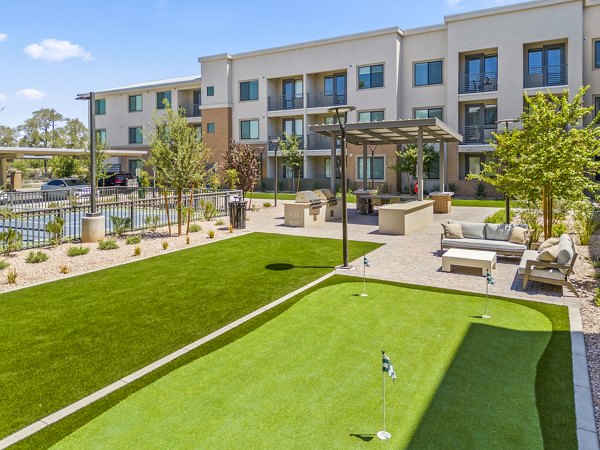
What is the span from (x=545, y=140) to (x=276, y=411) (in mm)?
11866

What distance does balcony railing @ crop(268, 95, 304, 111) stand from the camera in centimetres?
4275

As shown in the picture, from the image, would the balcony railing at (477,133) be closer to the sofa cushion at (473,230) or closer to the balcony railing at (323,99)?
the balcony railing at (323,99)

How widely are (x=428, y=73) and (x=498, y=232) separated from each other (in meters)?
27.2

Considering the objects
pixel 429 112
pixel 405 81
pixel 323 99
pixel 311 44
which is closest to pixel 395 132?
pixel 429 112

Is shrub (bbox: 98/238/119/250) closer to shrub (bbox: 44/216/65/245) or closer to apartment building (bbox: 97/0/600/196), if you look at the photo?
shrub (bbox: 44/216/65/245)

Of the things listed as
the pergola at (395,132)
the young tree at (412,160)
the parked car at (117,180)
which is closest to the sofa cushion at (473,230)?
the pergola at (395,132)

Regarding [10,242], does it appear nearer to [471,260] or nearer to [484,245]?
[471,260]

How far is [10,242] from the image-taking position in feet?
44.9

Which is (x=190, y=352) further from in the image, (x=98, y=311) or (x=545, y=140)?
(x=545, y=140)

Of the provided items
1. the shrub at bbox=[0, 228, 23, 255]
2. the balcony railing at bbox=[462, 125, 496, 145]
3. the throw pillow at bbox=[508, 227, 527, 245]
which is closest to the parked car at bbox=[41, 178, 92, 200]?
the shrub at bbox=[0, 228, 23, 255]

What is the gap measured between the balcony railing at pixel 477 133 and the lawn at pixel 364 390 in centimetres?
2906

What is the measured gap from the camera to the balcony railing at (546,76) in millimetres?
32125

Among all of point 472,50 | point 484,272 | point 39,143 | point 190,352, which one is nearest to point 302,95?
point 472,50

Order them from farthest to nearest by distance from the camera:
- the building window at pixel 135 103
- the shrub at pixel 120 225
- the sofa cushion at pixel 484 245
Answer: the building window at pixel 135 103
the shrub at pixel 120 225
the sofa cushion at pixel 484 245
